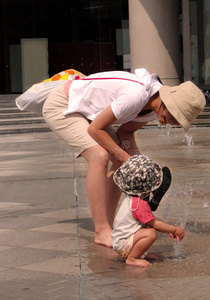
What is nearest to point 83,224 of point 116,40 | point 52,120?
point 52,120

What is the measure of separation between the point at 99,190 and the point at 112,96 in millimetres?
750

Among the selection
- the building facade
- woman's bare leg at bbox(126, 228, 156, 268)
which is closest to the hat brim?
woman's bare leg at bbox(126, 228, 156, 268)

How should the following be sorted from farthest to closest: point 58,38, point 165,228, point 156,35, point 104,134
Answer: point 58,38
point 156,35
point 104,134
point 165,228

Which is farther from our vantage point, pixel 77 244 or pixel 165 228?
pixel 77 244

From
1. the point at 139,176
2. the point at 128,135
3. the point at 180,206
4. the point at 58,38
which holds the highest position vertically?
the point at 58,38

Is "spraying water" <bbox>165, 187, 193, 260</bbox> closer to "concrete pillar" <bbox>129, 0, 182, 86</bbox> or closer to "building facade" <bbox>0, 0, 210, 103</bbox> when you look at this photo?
"concrete pillar" <bbox>129, 0, 182, 86</bbox>

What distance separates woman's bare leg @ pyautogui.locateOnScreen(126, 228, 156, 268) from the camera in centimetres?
459

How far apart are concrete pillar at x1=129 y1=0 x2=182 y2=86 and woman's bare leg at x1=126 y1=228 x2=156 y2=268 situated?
18635mm

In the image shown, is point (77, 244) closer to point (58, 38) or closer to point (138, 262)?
point (138, 262)

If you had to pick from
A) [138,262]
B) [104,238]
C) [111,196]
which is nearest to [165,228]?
[138,262]

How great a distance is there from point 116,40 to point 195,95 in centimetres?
3065

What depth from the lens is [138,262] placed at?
183 inches

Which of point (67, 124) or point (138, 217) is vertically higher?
point (67, 124)

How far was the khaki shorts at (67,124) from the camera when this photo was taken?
539cm
